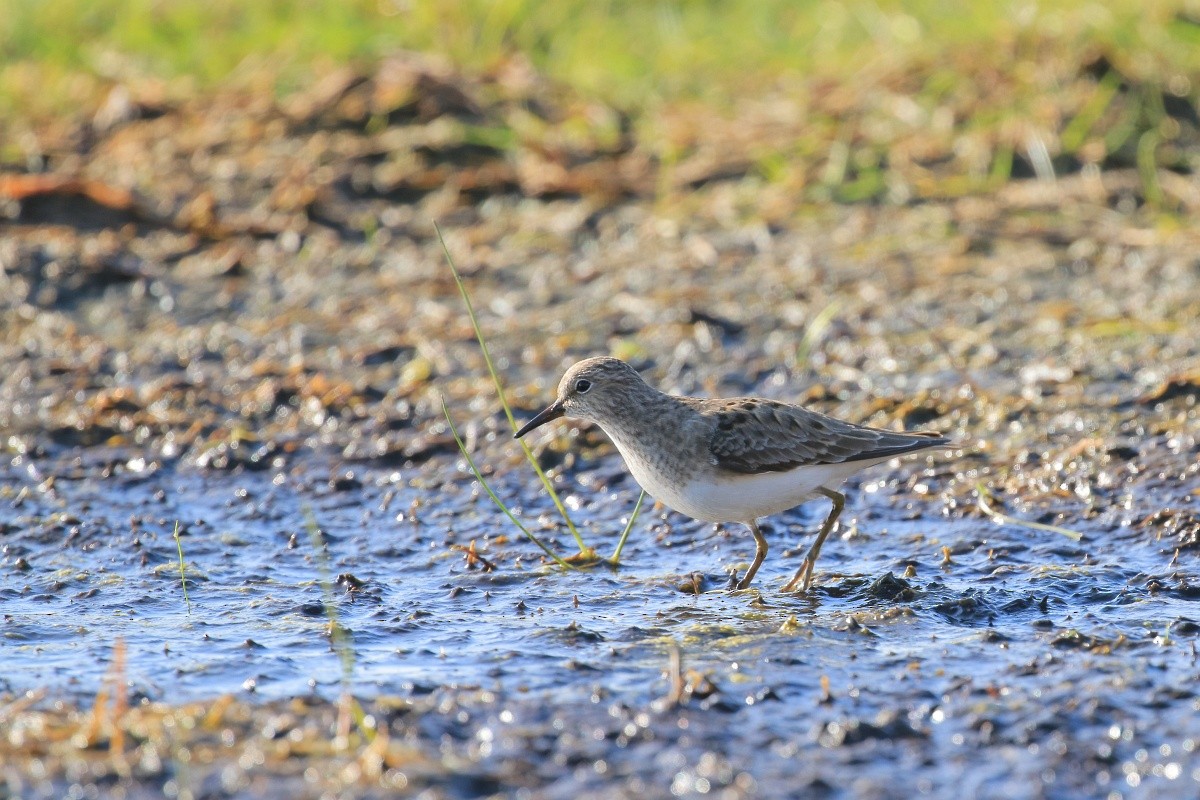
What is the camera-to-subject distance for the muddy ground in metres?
4.41

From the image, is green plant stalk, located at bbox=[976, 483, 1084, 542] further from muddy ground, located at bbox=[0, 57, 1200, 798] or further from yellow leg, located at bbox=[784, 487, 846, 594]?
yellow leg, located at bbox=[784, 487, 846, 594]

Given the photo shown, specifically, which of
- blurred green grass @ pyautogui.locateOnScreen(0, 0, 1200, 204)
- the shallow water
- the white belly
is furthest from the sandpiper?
blurred green grass @ pyautogui.locateOnScreen(0, 0, 1200, 204)

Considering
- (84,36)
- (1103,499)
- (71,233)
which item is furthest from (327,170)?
(1103,499)

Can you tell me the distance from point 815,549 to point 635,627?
2.81 ft

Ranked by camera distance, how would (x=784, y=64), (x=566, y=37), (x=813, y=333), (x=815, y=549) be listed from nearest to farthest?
(x=815, y=549), (x=813, y=333), (x=784, y=64), (x=566, y=37)

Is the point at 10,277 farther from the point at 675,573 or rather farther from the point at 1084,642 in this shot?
the point at 1084,642

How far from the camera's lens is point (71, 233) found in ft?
31.2

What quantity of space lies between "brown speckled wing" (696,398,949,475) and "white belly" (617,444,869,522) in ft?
0.13

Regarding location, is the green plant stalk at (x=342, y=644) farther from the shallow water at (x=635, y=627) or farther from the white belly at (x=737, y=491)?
the white belly at (x=737, y=491)

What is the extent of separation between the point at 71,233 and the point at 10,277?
0.65 meters

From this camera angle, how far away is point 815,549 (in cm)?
582

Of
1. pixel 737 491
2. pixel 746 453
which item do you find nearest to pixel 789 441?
pixel 746 453

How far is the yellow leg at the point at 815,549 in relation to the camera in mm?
5812

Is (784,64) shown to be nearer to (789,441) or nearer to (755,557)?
(789,441)
